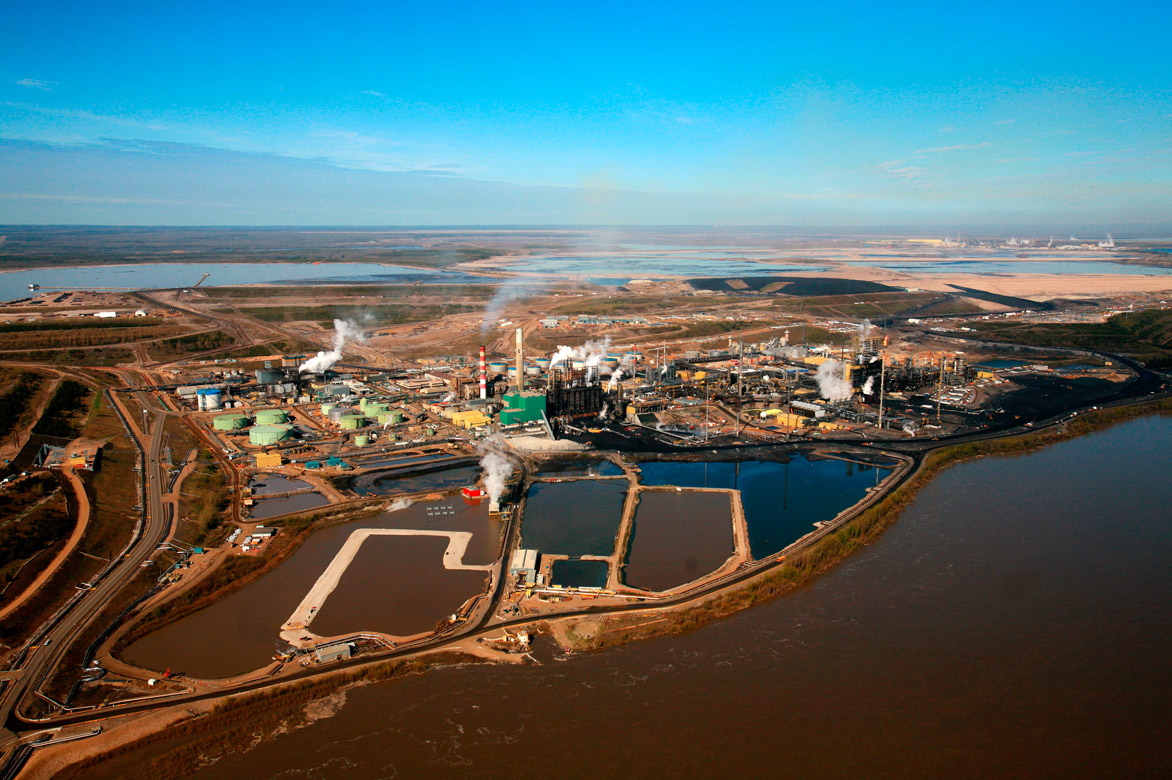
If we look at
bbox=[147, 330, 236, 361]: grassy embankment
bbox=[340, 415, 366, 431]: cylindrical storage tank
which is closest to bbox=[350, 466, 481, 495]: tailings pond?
bbox=[340, 415, 366, 431]: cylindrical storage tank

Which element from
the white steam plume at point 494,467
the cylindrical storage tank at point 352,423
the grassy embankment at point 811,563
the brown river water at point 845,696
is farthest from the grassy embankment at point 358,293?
the brown river water at point 845,696

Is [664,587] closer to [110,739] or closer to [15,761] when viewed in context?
[110,739]

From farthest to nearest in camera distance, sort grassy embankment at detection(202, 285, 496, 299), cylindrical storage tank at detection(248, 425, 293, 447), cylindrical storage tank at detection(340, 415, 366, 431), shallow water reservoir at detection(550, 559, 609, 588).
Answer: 1. grassy embankment at detection(202, 285, 496, 299)
2. cylindrical storage tank at detection(340, 415, 366, 431)
3. cylindrical storage tank at detection(248, 425, 293, 447)
4. shallow water reservoir at detection(550, 559, 609, 588)

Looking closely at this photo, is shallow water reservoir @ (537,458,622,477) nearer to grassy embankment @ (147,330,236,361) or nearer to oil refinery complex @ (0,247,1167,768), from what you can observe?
oil refinery complex @ (0,247,1167,768)

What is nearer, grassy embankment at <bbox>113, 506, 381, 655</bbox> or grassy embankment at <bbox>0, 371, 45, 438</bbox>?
grassy embankment at <bbox>113, 506, 381, 655</bbox>

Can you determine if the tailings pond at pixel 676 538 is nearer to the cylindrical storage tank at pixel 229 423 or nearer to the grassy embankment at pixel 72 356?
the cylindrical storage tank at pixel 229 423

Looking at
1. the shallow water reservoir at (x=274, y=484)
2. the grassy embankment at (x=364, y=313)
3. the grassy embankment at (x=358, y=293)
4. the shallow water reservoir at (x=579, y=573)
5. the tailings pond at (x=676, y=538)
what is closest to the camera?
the shallow water reservoir at (x=579, y=573)
